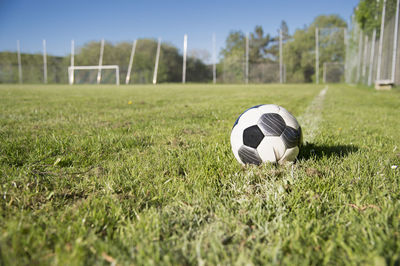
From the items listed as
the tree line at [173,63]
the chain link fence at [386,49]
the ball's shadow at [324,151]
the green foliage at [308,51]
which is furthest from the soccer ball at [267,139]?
the green foliage at [308,51]

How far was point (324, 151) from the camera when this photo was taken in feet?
8.08

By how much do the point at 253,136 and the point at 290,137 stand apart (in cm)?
28

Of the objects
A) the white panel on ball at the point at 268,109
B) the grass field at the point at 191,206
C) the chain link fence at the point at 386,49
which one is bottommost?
the grass field at the point at 191,206

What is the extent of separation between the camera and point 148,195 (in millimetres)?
1560

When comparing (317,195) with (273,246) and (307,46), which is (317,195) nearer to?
(273,246)

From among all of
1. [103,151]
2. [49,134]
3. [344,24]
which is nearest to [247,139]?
[103,151]

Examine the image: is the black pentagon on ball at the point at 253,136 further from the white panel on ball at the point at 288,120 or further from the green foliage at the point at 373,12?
the green foliage at the point at 373,12

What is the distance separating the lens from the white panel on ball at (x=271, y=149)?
6.59 ft

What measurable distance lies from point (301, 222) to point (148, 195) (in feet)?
2.75

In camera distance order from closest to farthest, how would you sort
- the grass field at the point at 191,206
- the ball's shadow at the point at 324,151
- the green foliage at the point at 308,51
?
the grass field at the point at 191,206
the ball's shadow at the point at 324,151
the green foliage at the point at 308,51

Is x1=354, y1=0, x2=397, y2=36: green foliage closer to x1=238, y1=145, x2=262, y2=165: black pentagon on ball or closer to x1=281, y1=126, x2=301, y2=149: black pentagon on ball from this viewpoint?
x1=281, y1=126, x2=301, y2=149: black pentagon on ball

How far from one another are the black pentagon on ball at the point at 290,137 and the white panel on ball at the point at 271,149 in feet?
0.13

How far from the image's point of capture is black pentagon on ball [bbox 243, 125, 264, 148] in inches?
80.5

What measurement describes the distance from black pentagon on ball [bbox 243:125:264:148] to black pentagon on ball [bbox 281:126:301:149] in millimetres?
171
